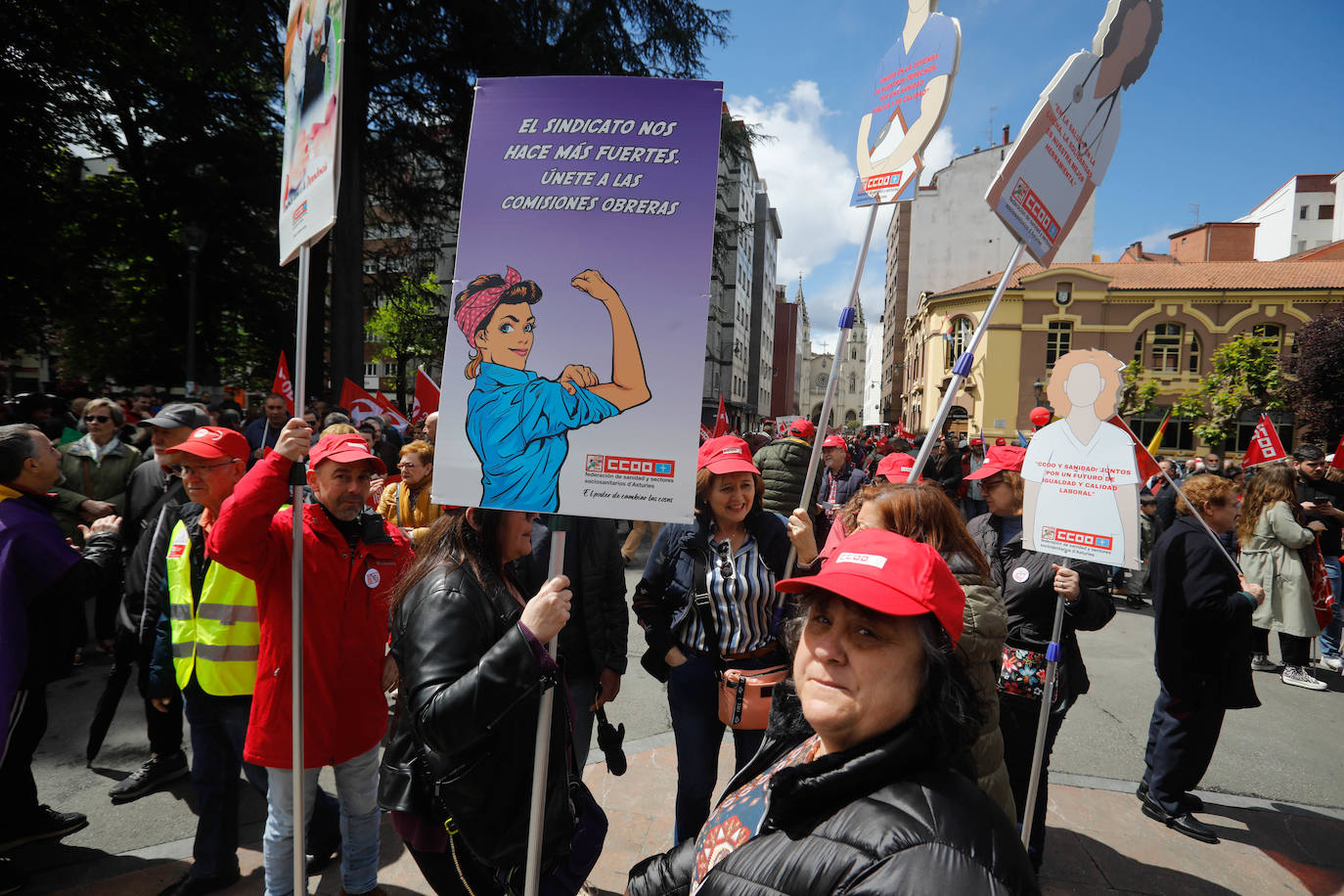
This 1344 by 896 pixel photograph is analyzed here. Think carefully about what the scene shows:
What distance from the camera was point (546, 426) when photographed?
5.72 feet

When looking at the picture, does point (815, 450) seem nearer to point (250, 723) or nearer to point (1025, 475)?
point (1025, 475)

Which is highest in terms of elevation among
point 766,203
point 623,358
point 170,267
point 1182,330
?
point 766,203

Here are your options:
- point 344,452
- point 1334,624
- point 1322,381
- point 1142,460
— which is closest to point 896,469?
point 1142,460

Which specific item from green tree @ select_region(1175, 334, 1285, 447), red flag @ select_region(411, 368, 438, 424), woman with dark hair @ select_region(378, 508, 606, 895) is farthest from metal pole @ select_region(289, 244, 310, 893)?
green tree @ select_region(1175, 334, 1285, 447)

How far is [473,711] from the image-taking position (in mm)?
1621

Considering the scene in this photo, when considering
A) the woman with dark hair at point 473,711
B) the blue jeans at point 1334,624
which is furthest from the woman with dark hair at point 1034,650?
the blue jeans at point 1334,624

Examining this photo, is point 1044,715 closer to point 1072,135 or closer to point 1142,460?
point 1142,460

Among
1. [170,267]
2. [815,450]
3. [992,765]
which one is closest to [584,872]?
[992,765]

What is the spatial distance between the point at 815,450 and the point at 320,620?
1977mm

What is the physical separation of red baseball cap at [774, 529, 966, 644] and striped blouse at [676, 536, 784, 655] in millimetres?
1578

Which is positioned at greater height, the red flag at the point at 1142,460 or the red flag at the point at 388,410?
the red flag at the point at 388,410

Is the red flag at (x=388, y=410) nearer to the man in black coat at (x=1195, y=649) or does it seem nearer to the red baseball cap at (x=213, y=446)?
the red baseball cap at (x=213, y=446)

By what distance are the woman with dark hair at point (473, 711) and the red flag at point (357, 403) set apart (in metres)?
8.24

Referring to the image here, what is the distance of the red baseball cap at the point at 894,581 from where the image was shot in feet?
4.16
